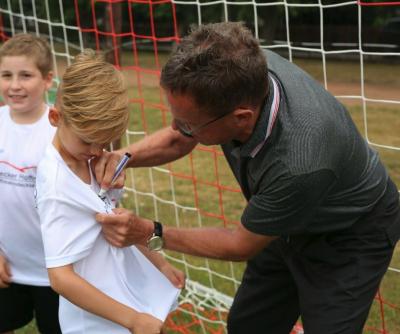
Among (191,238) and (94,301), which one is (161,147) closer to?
(191,238)

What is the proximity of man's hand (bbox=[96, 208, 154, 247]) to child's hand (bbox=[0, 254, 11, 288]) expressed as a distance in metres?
0.70

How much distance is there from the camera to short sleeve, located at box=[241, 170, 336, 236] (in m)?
1.81

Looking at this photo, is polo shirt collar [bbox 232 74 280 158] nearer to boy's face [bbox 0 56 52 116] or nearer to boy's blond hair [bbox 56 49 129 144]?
boy's blond hair [bbox 56 49 129 144]

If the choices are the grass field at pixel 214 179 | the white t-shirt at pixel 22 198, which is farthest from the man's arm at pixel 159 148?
the grass field at pixel 214 179

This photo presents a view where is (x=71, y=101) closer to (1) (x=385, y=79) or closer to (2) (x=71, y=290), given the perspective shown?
(2) (x=71, y=290)

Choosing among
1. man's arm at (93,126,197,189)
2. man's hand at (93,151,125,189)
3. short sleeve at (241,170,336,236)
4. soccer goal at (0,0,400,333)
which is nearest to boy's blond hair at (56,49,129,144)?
man's hand at (93,151,125,189)

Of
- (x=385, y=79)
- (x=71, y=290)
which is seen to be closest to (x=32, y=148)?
(x=71, y=290)

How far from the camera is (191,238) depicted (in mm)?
2127

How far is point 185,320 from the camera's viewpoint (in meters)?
3.46

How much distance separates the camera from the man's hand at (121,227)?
181 centimetres

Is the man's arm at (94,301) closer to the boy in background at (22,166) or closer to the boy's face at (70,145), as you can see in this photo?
the boy's face at (70,145)

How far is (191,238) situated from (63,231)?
1.71 feet

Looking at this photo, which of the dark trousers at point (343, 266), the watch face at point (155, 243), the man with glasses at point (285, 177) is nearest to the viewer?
the man with glasses at point (285, 177)

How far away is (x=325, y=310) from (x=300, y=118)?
0.75 metres
